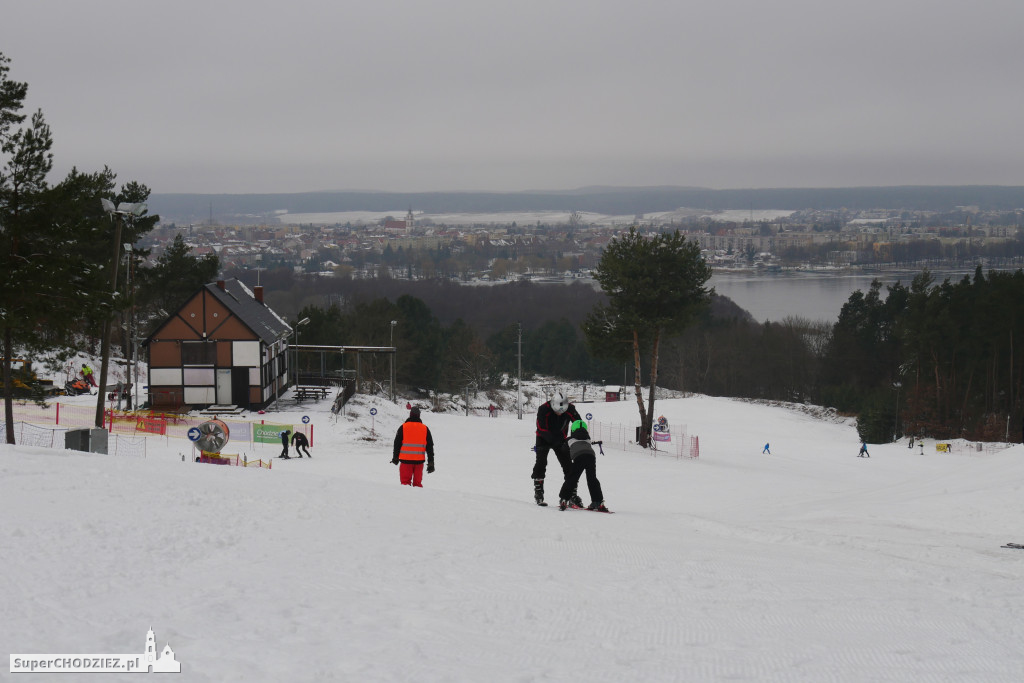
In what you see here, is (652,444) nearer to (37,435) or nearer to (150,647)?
(37,435)

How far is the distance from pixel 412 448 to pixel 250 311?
29.1 meters

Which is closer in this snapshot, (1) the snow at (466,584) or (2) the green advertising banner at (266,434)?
(1) the snow at (466,584)

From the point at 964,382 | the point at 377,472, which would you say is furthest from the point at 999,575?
the point at 964,382

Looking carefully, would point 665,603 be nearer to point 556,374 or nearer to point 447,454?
point 447,454

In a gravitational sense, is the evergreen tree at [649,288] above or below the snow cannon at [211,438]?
above

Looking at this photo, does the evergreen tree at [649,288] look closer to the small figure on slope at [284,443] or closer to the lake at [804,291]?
the small figure on slope at [284,443]

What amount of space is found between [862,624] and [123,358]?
2044 inches

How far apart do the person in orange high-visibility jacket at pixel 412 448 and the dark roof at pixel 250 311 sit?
24910mm

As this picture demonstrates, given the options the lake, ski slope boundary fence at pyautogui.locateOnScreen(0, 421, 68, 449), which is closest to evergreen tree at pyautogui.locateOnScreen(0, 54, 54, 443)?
ski slope boundary fence at pyautogui.locateOnScreen(0, 421, 68, 449)

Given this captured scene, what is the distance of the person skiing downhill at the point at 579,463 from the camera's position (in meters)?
11.6

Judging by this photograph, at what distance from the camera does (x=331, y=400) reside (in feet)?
131

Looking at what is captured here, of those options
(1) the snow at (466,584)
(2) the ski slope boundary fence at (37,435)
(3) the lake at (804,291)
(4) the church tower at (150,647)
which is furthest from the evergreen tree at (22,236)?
(3) the lake at (804,291)

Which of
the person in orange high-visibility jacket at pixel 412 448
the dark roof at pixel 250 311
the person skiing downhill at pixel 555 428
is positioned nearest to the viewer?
the person skiing downhill at pixel 555 428

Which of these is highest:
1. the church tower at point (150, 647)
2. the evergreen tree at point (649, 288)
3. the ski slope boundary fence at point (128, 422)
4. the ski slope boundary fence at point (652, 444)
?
the evergreen tree at point (649, 288)
